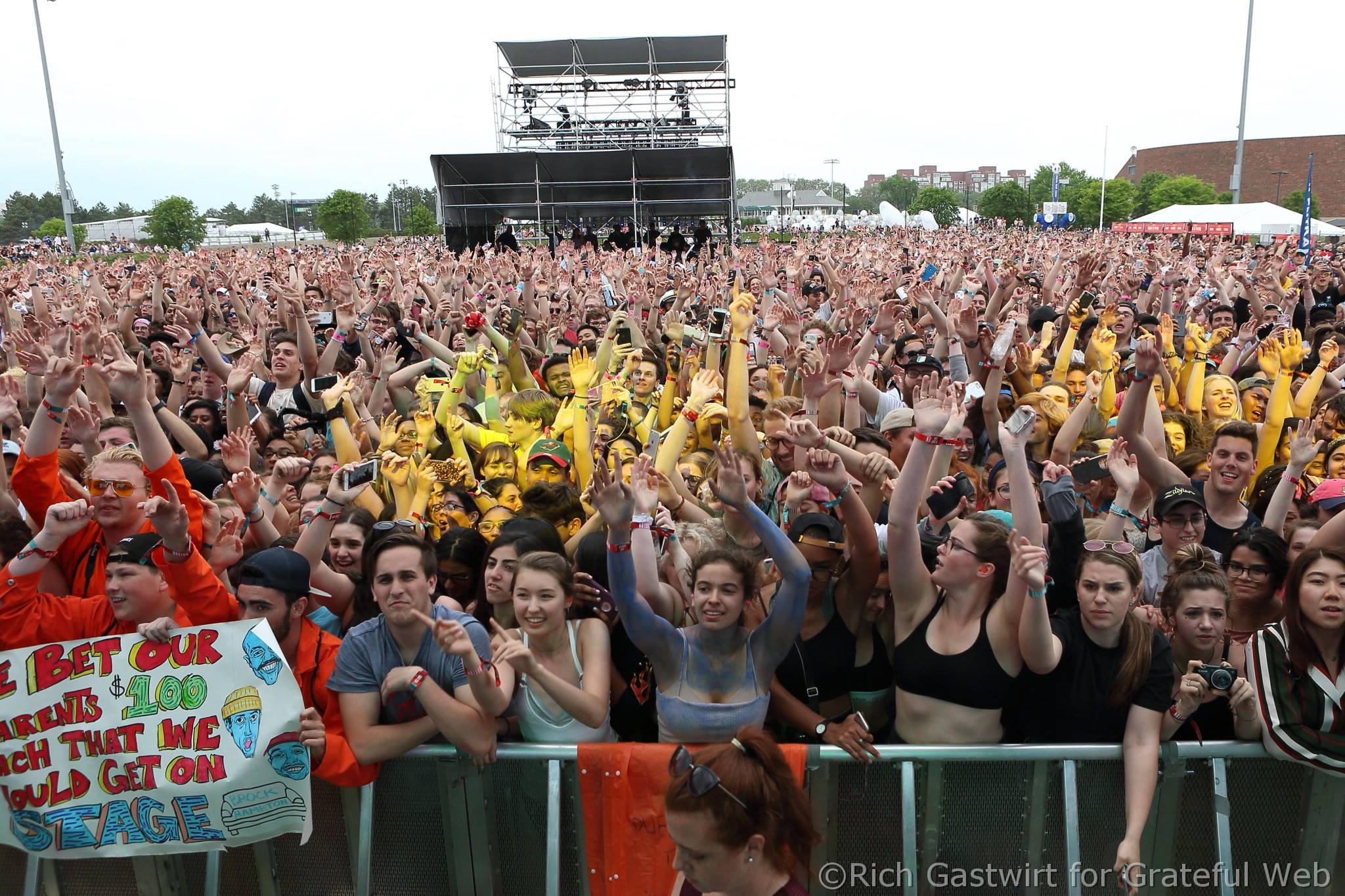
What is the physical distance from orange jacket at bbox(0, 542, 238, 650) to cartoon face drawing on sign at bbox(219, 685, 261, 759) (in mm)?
341

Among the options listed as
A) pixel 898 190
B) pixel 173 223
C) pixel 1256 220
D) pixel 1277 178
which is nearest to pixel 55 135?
pixel 173 223

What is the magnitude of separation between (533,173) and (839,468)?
20.0 meters

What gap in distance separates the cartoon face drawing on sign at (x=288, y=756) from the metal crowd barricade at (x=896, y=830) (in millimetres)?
214

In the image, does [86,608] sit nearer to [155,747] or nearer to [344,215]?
[155,747]

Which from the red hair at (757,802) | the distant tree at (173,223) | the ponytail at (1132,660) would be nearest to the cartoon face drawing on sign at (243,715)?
the red hair at (757,802)

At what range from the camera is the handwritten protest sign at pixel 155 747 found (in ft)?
9.31

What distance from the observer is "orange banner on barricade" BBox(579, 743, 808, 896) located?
9.48 ft

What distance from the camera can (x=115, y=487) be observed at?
134 inches

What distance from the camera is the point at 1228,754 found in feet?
9.30

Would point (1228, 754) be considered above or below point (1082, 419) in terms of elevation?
below

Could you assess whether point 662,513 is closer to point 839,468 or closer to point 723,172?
point 839,468

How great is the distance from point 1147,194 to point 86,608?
8813 cm

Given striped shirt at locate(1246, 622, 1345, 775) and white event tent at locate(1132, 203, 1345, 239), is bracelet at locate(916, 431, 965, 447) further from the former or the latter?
white event tent at locate(1132, 203, 1345, 239)

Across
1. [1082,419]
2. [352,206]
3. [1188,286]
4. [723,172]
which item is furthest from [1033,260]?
[352,206]
